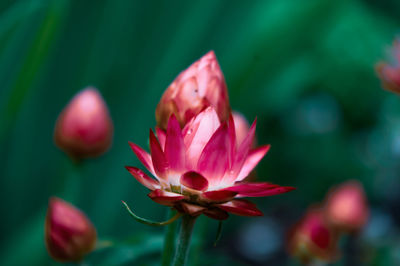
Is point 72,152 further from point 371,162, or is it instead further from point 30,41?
point 371,162

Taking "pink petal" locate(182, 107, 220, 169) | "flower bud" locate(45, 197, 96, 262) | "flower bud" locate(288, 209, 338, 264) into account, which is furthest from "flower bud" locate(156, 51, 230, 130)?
"flower bud" locate(288, 209, 338, 264)

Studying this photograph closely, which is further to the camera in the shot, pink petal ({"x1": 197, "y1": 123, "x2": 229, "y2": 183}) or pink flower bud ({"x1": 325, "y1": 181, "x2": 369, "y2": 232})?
pink flower bud ({"x1": 325, "y1": 181, "x2": 369, "y2": 232})

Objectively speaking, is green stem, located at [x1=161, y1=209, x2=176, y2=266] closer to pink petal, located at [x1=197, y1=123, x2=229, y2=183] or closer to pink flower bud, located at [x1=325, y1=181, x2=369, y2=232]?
pink petal, located at [x1=197, y1=123, x2=229, y2=183]

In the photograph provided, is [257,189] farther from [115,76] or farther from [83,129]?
[115,76]

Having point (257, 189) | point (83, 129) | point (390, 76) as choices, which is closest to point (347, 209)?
point (390, 76)

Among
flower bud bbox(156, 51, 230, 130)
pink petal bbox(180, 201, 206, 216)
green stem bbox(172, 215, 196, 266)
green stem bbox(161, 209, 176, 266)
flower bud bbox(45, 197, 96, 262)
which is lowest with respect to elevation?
flower bud bbox(45, 197, 96, 262)

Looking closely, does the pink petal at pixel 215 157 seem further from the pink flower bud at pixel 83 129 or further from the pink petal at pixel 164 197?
the pink flower bud at pixel 83 129

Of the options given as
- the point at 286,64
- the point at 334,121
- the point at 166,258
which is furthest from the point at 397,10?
the point at 166,258
